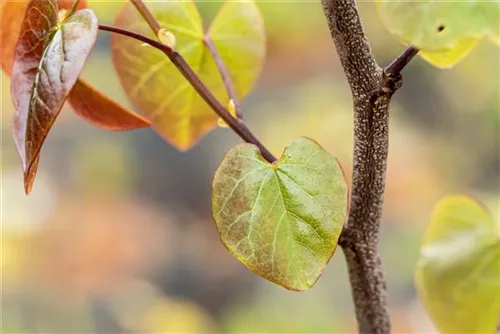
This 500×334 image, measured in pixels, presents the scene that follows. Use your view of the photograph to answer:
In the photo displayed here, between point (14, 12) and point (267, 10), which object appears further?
point (267, 10)

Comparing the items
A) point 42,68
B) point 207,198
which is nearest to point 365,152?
point 42,68

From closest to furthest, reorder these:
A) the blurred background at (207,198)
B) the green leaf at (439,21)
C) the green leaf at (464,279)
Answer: the green leaf at (439,21), the green leaf at (464,279), the blurred background at (207,198)

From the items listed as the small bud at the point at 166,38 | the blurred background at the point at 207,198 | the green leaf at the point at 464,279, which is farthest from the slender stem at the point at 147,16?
the blurred background at the point at 207,198

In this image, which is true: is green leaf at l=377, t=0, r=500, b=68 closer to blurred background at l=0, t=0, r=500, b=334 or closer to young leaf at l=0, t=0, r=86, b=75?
young leaf at l=0, t=0, r=86, b=75

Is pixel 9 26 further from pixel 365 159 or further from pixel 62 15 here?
pixel 365 159

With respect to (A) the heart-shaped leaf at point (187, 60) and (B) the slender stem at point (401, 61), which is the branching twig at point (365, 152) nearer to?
(B) the slender stem at point (401, 61)

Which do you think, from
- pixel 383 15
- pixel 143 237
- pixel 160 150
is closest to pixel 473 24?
pixel 383 15

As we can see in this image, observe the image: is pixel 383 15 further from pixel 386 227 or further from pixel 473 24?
pixel 386 227
